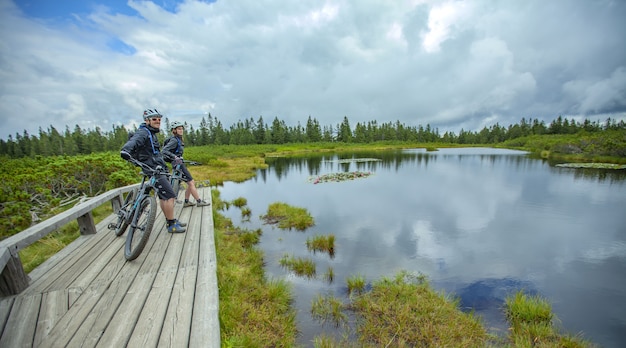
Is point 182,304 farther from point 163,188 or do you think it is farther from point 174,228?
point 174,228

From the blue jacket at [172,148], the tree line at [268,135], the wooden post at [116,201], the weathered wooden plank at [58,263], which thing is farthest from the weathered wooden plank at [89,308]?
the tree line at [268,135]

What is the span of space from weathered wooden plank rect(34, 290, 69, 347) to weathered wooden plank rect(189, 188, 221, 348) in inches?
58.8

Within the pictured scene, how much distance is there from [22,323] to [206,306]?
205 cm

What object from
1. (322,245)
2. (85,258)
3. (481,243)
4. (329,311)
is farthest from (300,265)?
(481,243)

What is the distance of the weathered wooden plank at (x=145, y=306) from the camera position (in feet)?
9.11

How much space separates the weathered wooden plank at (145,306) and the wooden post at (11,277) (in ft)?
4.77

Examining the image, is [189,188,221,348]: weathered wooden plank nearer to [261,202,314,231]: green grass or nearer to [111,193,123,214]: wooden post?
[111,193,123,214]: wooden post

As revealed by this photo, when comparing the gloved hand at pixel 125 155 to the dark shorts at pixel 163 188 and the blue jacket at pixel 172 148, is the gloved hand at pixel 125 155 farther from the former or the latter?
the blue jacket at pixel 172 148

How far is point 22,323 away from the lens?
3.08 meters

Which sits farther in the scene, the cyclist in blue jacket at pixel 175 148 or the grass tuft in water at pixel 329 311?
the cyclist in blue jacket at pixel 175 148

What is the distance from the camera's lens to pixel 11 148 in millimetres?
73875

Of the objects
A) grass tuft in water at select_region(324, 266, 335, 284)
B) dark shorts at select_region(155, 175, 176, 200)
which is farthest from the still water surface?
dark shorts at select_region(155, 175, 176, 200)

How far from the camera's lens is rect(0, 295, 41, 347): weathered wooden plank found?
2.80 m

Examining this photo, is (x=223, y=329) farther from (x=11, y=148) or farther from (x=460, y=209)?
(x=11, y=148)
